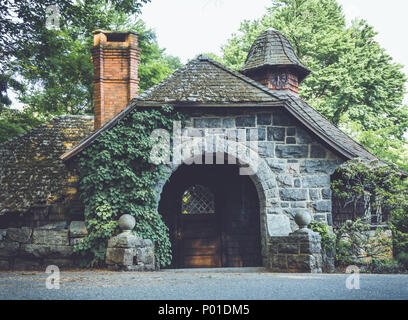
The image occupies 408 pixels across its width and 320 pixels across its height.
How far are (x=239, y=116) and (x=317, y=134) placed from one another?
1731 millimetres

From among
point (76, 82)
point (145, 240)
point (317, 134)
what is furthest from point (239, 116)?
point (76, 82)

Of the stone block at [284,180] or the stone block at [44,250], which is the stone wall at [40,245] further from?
the stone block at [284,180]

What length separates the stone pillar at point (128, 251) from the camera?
8.32 metres

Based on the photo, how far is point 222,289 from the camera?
5324 mm

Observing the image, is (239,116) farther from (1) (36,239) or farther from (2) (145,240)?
(1) (36,239)

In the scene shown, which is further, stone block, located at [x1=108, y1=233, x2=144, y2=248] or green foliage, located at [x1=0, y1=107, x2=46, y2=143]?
green foliage, located at [x1=0, y1=107, x2=46, y2=143]

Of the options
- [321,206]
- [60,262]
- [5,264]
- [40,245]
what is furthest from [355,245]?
[5,264]

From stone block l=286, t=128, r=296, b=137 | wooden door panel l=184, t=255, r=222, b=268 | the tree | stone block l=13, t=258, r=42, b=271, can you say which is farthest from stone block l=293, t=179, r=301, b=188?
the tree

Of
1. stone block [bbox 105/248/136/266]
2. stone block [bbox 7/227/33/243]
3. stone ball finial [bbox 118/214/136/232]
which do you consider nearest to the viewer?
stone block [bbox 105/248/136/266]

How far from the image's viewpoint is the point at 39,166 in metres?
11.8

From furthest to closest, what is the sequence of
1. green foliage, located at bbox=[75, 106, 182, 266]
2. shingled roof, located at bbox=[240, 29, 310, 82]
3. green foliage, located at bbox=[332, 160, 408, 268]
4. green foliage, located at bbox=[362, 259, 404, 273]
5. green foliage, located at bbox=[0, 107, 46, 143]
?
green foliage, located at bbox=[0, 107, 46, 143] → shingled roof, located at bbox=[240, 29, 310, 82] → green foliage, located at bbox=[332, 160, 408, 268] → green foliage, located at bbox=[362, 259, 404, 273] → green foliage, located at bbox=[75, 106, 182, 266]

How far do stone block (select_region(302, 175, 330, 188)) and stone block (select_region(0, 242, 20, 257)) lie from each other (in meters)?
6.63

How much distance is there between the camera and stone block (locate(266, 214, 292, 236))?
9.18 meters

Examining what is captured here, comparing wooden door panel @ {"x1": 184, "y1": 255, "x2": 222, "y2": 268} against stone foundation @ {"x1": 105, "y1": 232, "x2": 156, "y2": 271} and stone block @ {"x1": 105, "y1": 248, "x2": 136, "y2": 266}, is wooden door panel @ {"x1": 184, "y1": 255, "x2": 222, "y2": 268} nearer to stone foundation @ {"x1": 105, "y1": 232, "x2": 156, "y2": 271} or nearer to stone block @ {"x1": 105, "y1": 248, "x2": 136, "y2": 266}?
stone foundation @ {"x1": 105, "y1": 232, "x2": 156, "y2": 271}
